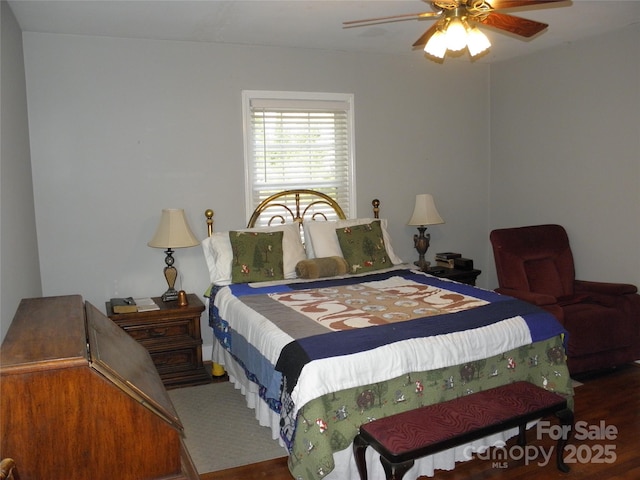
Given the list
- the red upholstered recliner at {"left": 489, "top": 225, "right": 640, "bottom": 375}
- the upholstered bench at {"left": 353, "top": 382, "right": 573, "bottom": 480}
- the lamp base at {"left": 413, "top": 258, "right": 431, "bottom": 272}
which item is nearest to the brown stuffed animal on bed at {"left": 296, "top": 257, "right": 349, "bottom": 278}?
the lamp base at {"left": 413, "top": 258, "right": 431, "bottom": 272}

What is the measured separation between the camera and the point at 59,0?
3.12 m

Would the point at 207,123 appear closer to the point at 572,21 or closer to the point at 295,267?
the point at 295,267

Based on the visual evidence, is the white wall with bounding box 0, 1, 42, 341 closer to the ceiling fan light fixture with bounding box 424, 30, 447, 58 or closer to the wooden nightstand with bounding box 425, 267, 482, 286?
the ceiling fan light fixture with bounding box 424, 30, 447, 58

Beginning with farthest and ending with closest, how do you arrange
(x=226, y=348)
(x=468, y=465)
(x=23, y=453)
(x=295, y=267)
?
(x=295, y=267) < (x=226, y=348) < (x=468, y=465) < (x=23, y=453)

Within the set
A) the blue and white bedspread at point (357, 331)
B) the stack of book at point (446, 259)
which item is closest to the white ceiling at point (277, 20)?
the blue and white bedspread at point (357, 331)

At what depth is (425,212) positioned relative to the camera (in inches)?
187

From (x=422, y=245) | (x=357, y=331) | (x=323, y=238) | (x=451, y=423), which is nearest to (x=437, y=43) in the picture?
(x=357, y=331)

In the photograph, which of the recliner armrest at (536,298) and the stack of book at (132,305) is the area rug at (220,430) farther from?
the recliner armrest at (536,298)

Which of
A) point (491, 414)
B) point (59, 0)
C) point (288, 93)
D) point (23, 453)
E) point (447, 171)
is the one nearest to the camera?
point (23, 453)

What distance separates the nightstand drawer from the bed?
0.20 metres

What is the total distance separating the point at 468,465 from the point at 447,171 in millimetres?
3005

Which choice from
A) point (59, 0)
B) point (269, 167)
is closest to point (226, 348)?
point (269, 167)

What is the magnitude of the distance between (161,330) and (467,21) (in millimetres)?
2722

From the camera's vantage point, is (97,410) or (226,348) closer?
(97,410)
